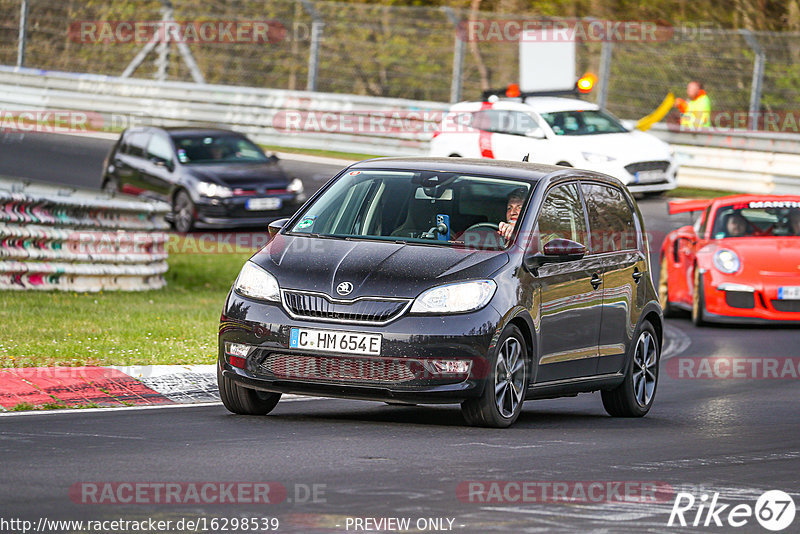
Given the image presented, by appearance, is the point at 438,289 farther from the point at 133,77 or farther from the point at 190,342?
the point at 133,77

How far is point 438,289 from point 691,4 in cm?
3113

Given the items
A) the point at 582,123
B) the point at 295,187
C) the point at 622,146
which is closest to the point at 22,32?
the point at 295,187

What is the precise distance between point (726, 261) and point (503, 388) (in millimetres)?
8413

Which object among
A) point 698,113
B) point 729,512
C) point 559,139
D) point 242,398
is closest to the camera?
point 729,512

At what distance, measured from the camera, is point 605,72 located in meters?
29.7

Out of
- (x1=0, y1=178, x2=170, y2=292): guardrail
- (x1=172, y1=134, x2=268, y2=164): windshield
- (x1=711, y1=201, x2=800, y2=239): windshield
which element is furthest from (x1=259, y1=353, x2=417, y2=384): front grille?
(x1=172, y1=134, x2=268, y2=164): windshield

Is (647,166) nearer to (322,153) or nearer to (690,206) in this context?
(690,206)

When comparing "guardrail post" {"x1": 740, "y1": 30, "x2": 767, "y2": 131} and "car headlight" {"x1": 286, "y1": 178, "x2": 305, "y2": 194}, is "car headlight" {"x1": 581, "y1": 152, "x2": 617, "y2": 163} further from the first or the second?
"car headlight" {"x1": 286, "y1": 178, "x2": 305, "y2": 194}

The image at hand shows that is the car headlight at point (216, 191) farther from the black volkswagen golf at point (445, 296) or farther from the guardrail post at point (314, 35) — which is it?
the black volkswagen golf at point (445, 296)

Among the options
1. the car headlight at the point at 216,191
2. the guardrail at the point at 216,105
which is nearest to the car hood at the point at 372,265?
the car headlight at the point at 216,191

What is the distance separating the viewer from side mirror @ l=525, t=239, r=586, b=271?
9633 millimetres

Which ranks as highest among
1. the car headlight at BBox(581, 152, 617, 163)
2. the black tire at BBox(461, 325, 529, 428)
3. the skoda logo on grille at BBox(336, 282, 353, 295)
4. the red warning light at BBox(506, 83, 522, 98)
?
the skoda logo on grille at BBox(336, 282, 353, 295)

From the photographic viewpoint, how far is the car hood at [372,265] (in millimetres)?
9008

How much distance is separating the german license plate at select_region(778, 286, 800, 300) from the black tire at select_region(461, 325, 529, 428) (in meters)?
7.93
